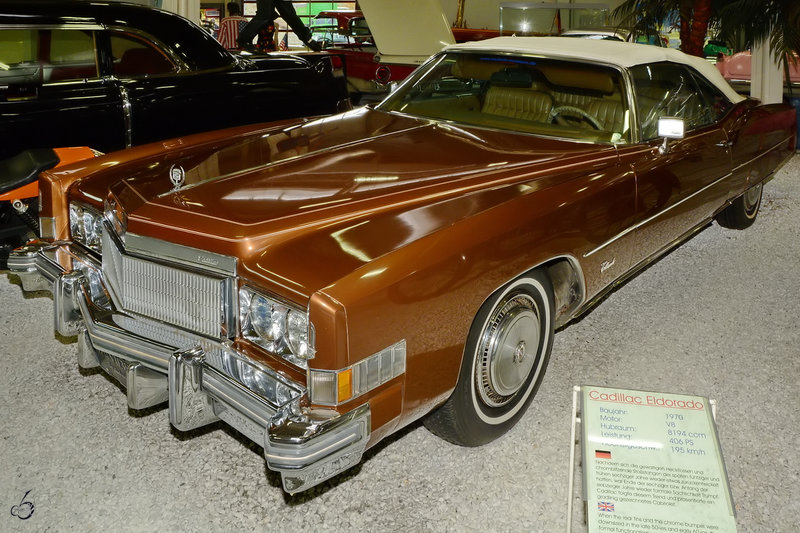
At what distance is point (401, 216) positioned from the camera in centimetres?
246

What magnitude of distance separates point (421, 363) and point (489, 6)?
57.3ft

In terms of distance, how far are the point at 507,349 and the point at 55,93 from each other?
3341 mm

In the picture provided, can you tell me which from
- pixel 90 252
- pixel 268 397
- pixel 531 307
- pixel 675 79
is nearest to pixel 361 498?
pixel 268 397

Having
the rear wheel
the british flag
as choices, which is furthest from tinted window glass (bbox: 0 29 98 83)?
the rear wheel

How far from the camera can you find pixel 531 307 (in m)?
2.83

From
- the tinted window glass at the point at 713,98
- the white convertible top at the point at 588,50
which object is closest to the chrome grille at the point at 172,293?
the white convertible top at the point at 588,50

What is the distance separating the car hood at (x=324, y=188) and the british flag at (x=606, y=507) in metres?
0.88

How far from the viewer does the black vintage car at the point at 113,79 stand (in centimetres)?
451

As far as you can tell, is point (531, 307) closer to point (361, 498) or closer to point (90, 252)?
point (361, 498)

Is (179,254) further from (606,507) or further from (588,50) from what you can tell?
(588,50)

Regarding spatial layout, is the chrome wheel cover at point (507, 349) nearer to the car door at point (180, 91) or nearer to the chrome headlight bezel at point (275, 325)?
the chrome headlight bezel at point (275, 325)

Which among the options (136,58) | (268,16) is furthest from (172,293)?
(268,16)

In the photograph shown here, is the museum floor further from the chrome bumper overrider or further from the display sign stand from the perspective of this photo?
the display sign stand

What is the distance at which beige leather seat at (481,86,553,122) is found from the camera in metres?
3.57
